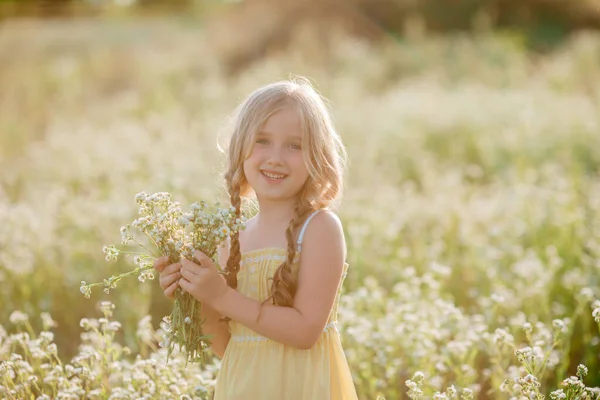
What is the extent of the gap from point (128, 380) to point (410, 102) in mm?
7576

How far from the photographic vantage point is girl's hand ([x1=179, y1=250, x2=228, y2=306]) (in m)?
2.49

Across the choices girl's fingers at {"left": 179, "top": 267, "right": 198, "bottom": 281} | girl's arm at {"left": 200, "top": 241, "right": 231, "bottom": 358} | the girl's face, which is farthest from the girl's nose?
girl's fingers at {"left": 179, "top": 267, "right": 198, "bottom": 281}

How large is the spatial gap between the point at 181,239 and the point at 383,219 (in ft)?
10.7

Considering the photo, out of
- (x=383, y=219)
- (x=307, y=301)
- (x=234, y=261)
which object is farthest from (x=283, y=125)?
→ (x=383, y=219)

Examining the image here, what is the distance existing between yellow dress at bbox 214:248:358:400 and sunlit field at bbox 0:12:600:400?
282 mm

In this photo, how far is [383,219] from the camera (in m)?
5.67

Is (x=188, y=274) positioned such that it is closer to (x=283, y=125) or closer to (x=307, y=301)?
(x=307, y=301)

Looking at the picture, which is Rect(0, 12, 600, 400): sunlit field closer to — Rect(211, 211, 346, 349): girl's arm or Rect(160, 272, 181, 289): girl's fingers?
Rect(211, 211, 346, 349): girl's arm

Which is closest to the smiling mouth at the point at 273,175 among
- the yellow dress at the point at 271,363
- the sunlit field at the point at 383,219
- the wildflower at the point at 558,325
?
the yellow dress at the point at 271,363

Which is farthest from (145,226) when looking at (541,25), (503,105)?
(541,25)

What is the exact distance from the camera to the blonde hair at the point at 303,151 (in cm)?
266

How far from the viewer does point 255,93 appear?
2789 mm

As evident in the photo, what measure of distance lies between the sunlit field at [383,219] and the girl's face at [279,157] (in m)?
0.37

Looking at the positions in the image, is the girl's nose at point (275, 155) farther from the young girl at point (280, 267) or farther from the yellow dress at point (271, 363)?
the yellow dress at point (271, 363)
